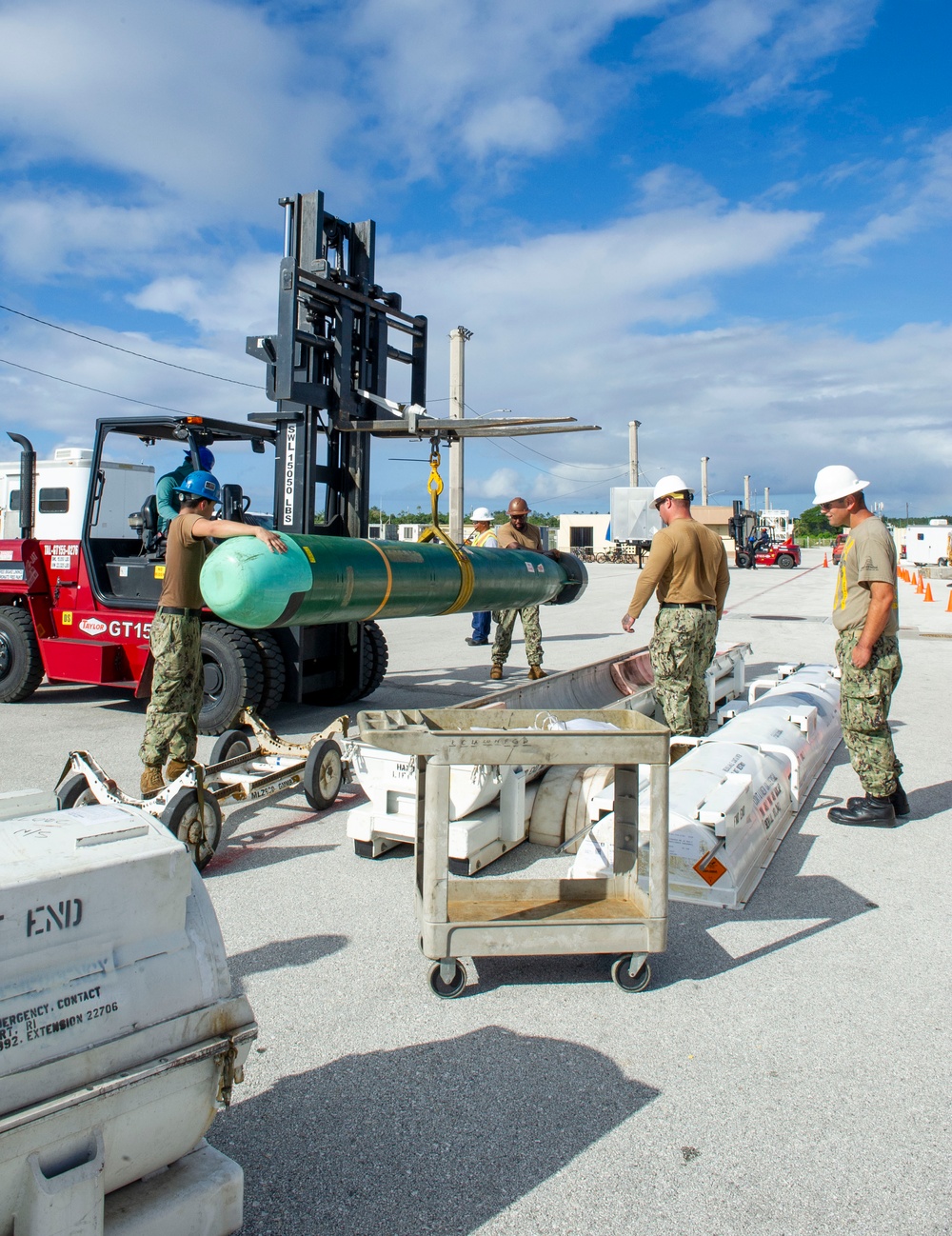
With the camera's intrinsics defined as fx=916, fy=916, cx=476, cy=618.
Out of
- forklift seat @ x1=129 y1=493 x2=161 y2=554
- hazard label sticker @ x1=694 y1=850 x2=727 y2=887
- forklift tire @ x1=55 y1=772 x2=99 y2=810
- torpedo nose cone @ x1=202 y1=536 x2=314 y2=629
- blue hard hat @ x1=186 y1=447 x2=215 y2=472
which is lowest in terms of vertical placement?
hazard label sticker @ x1=694 y1=850 x2=727 y2=887

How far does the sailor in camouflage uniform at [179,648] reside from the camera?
5.02 meters

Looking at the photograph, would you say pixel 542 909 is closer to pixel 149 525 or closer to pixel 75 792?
pixel 75 792

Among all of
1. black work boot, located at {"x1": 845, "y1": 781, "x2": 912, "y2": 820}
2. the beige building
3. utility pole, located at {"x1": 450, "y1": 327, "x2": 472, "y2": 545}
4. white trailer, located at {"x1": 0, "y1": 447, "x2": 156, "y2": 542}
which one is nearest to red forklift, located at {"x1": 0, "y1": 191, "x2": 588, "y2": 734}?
black work boot, located at {"x1": 845, "y1": 781, "x2": 912, "y2": 820}

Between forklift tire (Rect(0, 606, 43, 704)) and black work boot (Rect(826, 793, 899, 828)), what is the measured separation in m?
6.72

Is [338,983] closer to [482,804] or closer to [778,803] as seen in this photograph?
[482,804]

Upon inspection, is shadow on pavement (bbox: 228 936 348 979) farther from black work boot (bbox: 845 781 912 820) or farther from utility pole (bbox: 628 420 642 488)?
utility pole (bbox: 628 420 642 488)

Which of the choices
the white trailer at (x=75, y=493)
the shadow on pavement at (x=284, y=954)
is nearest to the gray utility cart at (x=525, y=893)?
the shadow on pavement at (x=284, y=954)

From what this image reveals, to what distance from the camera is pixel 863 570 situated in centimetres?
Answer: 486

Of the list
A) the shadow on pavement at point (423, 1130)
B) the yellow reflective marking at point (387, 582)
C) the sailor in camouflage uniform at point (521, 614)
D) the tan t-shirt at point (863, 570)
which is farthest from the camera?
the sailor in camouflage uniform at point (521, 614)

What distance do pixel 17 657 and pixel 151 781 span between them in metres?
3.96

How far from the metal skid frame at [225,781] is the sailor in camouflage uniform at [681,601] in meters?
2.06

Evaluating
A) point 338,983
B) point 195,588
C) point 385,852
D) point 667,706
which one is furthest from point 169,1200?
point 667,706

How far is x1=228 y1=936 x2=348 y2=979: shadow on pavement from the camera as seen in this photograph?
336 cm

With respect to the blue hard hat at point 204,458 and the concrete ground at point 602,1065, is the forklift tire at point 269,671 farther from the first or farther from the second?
the concrete ground at point 602,1065
